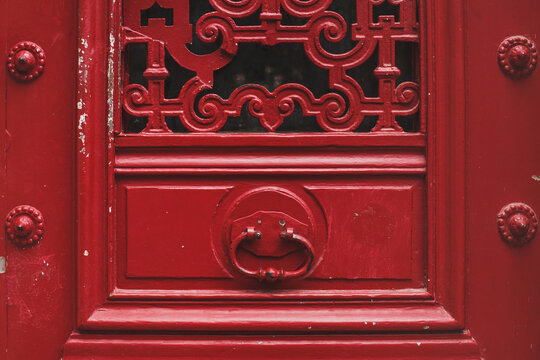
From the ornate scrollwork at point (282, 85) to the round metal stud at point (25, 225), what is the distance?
0.30 metres

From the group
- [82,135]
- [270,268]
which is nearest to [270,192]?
[270,268]

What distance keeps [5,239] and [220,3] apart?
0.69m

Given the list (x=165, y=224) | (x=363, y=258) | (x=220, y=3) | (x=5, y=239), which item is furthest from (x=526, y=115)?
(x=5, y=239)

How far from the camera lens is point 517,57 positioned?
90cm

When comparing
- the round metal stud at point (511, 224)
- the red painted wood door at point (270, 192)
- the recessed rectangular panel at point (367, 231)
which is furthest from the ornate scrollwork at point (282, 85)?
the round metal stud at point (511, 224)

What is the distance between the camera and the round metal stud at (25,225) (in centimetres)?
92

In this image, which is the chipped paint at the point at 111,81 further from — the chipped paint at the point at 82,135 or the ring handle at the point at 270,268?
the ring handle at the point at 270,268

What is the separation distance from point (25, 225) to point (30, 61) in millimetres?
347

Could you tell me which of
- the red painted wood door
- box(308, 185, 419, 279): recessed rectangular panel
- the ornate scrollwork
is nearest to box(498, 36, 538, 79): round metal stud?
the red painted wood door

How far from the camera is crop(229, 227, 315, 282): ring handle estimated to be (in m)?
0.89

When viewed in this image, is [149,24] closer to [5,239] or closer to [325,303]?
[5,239]

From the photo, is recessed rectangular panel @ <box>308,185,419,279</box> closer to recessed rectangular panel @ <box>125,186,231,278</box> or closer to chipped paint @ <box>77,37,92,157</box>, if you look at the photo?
recessed rectangular panel @ <box>125,186,231,278</box>

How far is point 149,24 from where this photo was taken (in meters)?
0.95

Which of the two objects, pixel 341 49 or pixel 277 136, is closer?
pixel 277 136
